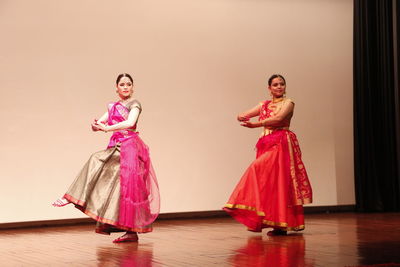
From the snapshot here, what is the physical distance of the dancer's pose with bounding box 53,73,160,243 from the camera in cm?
473

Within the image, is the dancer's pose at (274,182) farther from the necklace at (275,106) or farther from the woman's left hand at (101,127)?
the woman's left hand at (101,127)

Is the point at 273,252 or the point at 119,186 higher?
the point at 119,186

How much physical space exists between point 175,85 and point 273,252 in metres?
3.36

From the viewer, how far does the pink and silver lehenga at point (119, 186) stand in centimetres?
473

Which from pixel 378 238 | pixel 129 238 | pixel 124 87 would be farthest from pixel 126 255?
pixel 378 238

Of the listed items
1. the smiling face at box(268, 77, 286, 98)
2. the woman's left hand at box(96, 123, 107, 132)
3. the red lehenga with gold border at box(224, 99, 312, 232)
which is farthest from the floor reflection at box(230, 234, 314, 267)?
the woman's left hand at box(96, 123, 107, 132)

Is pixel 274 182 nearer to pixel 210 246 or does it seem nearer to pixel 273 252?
pixel 210 246

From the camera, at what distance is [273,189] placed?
5191 millimetres

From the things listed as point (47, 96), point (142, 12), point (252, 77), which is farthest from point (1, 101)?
point (252, 77)

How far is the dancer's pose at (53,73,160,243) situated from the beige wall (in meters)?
1.64

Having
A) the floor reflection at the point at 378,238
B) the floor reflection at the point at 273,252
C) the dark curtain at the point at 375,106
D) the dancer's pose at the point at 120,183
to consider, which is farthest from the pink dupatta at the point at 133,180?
the dark curtain at the point at 375,106

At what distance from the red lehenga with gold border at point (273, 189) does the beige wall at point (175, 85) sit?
190cm

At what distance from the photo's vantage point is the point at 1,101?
624 cm

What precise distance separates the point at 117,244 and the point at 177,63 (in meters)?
2.85
